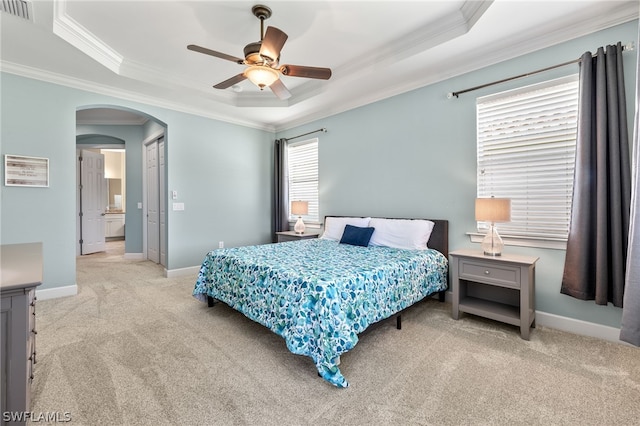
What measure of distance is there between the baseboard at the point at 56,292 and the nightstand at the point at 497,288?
4573 millimetres

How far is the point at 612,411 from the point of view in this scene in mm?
1564

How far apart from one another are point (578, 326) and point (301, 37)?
12.5 feet

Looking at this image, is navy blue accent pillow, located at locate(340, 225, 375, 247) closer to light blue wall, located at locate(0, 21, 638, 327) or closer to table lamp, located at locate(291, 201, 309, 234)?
light blue wall, located at locate(0, 21, 638, 327)

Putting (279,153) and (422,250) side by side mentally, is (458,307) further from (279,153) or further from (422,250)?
(279,153)

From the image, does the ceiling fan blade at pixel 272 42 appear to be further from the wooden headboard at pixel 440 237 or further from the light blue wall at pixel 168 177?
the light blue wall at pixel 168 177

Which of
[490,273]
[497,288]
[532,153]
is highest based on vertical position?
[532,153]

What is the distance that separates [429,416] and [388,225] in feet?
7.44

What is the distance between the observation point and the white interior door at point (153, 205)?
5.55 metres

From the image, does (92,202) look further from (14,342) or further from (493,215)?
(493,215)

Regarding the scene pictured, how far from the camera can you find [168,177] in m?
4.43

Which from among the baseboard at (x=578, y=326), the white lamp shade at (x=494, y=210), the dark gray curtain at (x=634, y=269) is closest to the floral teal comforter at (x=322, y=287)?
the white lamp shade at (x=494, y=210)

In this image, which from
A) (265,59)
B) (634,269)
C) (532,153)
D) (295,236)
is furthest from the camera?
(295,236)

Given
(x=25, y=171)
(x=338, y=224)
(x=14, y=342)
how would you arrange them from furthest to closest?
(x=338, y=224) → (x=25, y=171) → (x=14, y=342)

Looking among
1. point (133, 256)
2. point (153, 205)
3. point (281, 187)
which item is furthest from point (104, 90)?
point (133, 256)
